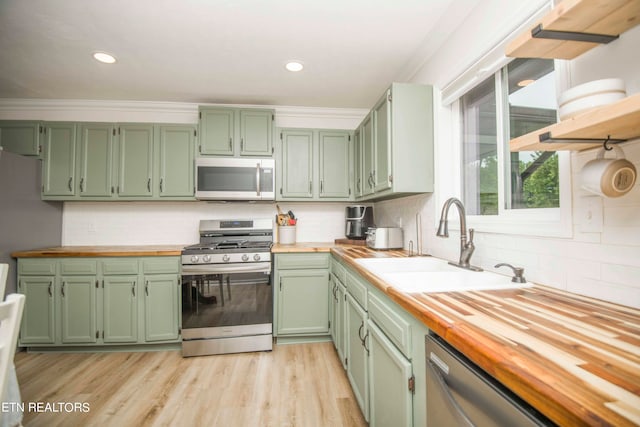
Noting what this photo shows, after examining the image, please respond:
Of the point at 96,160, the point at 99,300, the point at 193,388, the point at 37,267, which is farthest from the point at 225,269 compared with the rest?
the point at 96,160

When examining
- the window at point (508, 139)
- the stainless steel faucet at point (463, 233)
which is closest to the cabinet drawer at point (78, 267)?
the stainless steel faucet at point (463, 233)

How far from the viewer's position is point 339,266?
7.42ft

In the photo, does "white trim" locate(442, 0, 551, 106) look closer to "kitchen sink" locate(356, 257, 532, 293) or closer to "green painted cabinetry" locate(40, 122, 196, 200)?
"kitchen sink" locate(356, 257, 532, 293)

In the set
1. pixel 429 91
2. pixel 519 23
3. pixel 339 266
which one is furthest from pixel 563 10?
pixel 339 266

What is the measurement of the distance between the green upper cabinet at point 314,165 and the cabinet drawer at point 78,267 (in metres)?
1.78

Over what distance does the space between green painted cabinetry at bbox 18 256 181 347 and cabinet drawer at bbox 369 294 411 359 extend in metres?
1.93

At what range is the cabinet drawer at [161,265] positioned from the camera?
2.53m

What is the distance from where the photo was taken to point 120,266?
2512 millimetres

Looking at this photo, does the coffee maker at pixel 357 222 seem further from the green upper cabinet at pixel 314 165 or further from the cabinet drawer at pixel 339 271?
the cabinet drawer at pixel 339 271

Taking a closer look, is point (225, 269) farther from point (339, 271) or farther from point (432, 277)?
point (432, 277)

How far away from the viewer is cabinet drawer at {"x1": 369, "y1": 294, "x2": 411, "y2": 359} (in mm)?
1005

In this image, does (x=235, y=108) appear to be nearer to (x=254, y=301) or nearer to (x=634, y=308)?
(x=254, y=301)

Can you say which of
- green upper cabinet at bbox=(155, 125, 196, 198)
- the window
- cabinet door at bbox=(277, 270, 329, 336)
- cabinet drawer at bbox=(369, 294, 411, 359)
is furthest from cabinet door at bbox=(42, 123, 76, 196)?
the window

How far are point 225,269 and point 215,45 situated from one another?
1775 millimetres
